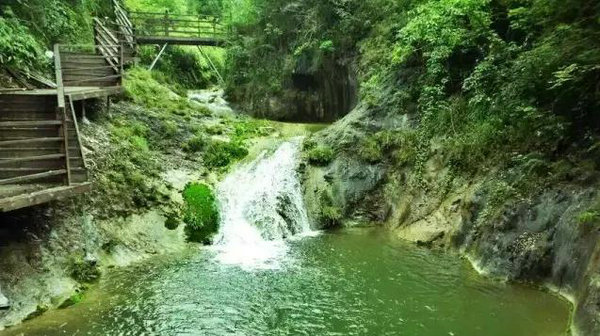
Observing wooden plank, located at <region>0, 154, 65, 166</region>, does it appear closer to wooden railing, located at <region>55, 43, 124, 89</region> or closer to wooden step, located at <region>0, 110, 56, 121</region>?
wooden step, located at <region>0, 110, 56, 121</region>

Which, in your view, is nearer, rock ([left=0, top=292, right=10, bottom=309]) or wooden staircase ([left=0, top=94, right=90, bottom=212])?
rock ([left=0, top=292, right=10, bottom=309])

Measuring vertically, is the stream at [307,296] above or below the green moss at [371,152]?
below

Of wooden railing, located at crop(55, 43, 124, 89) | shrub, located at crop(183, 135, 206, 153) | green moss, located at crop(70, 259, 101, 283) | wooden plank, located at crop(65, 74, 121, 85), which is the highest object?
wooden railing, located at crop(55, 43, 124, 89)

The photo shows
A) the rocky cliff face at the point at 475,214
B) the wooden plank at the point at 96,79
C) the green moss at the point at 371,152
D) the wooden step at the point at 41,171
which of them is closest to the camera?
the rocky cliff face at the point at 475,214

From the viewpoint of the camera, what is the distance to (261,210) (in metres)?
14.4

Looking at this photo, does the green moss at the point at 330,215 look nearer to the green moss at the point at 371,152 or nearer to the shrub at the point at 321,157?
the shrub at the point at 321,157

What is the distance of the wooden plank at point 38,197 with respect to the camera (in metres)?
7.99

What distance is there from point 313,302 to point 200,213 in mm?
5531

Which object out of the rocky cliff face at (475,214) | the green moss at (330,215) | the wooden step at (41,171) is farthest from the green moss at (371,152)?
the wooden step at (41,171)

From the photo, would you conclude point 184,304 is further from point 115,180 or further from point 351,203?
point 351,203

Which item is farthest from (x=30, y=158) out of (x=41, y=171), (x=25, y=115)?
(x=25, y=115)

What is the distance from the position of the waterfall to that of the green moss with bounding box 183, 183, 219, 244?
0.94 feet

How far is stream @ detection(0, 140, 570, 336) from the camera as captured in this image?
26.7 feet

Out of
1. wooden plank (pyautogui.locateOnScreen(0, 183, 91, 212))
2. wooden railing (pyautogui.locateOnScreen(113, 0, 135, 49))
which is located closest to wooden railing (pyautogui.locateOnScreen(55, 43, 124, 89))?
wooden railing (pyautogui.locateOnScreen(113, 0, 135, 49))
